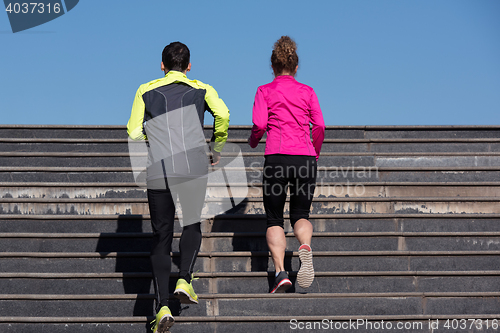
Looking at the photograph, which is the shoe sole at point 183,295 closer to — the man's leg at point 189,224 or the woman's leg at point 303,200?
the man's leg at point 189,224

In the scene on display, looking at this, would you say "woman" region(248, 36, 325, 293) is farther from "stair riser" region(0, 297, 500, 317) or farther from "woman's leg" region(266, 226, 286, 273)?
"stair riser" region(0, 297, 500, 317)

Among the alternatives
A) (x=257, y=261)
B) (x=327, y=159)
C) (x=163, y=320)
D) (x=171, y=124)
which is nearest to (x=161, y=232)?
(x=163, y=320)

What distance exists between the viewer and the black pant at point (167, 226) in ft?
11.5

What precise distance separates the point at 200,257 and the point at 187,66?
177cm

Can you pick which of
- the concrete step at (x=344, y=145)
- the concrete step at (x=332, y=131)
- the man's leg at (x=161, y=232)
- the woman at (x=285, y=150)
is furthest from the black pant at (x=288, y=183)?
the concrete step at (x=332, y=131)

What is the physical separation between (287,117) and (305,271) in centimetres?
124

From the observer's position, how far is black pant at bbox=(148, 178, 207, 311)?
3494 mm

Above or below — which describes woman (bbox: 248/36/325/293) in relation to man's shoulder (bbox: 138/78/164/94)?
below

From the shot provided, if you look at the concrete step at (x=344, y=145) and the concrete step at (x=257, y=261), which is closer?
the concrete step at (x=257, y=261)

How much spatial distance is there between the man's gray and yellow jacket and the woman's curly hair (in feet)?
2.78

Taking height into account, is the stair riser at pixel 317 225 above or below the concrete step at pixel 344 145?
below

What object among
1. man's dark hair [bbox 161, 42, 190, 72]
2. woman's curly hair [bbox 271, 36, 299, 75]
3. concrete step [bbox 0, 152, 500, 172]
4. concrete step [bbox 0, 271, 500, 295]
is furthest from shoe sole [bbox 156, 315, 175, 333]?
concrete step [bbox 0, 152, 500, 172]

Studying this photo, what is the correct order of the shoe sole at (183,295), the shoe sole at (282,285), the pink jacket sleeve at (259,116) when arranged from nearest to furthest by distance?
the shoe sole at (183,295), the shoe sole at (282,285), the pink jacket sleeve at (259,116)

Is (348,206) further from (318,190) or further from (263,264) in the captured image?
(263,264)
